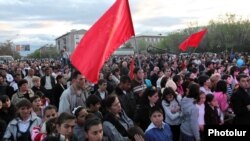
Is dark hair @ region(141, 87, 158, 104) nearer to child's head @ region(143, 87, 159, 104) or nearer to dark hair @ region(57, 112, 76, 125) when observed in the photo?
child's head @ region(143, 87, 159, 104)

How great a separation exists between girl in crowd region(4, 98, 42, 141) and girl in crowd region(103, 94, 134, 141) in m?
1.30

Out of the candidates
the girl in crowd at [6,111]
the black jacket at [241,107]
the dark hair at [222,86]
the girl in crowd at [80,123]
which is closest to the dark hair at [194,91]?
the black jacket at [241,107]

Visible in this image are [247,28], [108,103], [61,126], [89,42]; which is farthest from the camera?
[247,28]

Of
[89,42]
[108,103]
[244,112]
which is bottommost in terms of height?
[244,112]

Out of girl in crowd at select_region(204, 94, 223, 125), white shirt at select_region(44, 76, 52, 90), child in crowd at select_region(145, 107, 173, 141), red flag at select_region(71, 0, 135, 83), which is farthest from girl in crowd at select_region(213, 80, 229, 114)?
white shirt at select_region(44, 76, 52, 90)

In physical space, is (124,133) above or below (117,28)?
below

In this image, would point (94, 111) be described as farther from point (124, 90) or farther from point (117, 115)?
point (124, 90)

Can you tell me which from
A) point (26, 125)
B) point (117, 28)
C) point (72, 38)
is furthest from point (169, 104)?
point (72, 38)

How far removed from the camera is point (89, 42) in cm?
616

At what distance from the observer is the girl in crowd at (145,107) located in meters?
6.49

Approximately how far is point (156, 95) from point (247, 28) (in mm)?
58827

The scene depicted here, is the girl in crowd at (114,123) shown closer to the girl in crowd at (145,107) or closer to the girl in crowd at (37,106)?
the girl in crowd at (145,107)

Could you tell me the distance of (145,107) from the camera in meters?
6.54

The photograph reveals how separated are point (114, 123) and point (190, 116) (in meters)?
1.92
